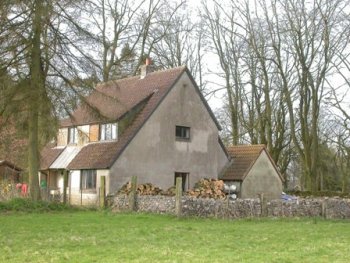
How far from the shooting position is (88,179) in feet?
106

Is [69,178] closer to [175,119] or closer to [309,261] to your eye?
[175,119]

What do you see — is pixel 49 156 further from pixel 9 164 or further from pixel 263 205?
pixel 263 205

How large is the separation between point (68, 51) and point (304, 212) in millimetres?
13606

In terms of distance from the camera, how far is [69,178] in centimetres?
3394

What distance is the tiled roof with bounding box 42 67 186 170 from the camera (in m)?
31.1

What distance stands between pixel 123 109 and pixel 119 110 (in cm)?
31

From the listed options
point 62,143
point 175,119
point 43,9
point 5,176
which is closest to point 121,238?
point 43,9

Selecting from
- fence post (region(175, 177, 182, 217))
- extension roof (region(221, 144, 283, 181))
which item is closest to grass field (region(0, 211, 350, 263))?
fence post (region(175, 177, 182, 217))

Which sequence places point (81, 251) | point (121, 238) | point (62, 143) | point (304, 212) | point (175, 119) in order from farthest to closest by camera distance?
point (62, 143) → point (175, 119) → point (304, 212) → point (121, 238) → point (81, 251)

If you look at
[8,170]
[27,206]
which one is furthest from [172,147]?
[8,170]

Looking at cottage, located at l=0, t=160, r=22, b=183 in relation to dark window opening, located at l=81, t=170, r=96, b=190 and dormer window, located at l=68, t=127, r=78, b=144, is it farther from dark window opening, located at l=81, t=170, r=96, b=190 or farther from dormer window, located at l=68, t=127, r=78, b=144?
dark window opening, located at l=81, t=170, r=96, b=190

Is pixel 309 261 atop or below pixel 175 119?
below

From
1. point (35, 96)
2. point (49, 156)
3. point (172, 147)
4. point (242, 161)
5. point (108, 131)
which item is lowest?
point (242, 161)

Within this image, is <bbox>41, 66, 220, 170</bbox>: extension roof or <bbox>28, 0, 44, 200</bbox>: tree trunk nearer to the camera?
<bbox>28, 0, 44, 200</bbox>: tree trunk
